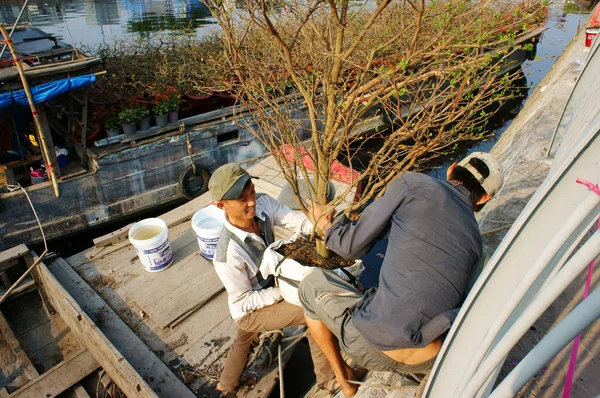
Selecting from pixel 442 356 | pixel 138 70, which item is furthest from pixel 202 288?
pixel 138 70

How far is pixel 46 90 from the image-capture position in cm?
645

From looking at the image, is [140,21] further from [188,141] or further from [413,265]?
[413,265]

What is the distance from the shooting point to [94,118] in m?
8.11

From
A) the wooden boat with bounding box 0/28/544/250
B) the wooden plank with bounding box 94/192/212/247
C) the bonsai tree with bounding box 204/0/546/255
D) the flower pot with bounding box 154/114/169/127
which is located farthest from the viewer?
the flower pot with bounding box 154/114/169/127

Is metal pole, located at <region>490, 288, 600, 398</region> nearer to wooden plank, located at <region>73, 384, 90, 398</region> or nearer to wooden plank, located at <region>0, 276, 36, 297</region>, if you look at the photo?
wooden plank, located at <region>73, 384, 90, 398</region>

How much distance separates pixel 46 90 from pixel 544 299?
24.5 ft

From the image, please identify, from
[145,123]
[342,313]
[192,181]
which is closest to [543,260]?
[342,313]

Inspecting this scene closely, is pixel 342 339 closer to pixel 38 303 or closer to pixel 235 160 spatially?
pixel 38 303

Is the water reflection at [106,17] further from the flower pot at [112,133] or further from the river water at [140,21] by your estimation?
the flower pot at [112,133]

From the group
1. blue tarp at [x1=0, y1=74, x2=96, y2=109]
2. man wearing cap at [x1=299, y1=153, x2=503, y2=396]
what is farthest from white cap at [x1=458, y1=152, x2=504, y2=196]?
blue tarp at [x1=0, y1=74, x2=96, y2=109]

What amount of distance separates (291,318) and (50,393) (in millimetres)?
2963

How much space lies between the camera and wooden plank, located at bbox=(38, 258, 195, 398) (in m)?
3.61

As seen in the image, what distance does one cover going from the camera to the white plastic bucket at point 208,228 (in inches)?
A: 189

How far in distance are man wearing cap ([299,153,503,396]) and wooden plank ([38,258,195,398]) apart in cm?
192
